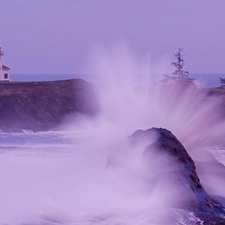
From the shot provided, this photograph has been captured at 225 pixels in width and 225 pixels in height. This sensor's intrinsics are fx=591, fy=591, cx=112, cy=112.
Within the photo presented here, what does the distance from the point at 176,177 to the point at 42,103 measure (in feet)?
102

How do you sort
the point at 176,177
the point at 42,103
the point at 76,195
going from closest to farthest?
1. the point at 176,177
2. the point at 76,195
3. the point at 42,103

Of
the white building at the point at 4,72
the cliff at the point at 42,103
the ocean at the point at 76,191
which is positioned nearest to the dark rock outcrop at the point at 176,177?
the ocean at the point at 76,191

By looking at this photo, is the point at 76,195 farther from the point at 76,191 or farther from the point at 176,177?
the point at 176,177

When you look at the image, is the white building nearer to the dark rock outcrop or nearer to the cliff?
the cliff

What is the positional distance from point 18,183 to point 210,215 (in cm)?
551

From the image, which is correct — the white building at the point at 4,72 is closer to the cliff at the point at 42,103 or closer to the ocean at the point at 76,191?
the cliff at the point at 42,103

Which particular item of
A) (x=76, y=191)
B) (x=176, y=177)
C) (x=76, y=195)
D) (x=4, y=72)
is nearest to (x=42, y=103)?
(x=4, y=72)

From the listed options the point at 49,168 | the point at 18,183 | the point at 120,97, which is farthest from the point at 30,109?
the point at 18,183

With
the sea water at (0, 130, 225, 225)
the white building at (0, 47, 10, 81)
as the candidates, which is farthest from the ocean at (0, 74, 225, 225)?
the white building at (0, 47, 10, 81)

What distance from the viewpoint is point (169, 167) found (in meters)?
13.3

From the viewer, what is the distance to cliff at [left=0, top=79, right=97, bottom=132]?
38.0 meters

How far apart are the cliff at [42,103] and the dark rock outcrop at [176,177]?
20325 millimetres

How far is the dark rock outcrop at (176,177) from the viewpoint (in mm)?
12469

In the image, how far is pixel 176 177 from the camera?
13047 mm
